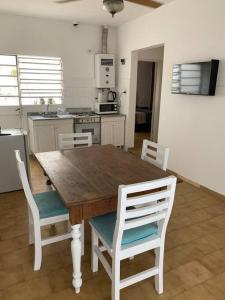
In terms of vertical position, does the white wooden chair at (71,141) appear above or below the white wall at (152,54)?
below

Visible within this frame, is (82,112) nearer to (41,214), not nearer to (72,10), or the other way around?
(72,10)

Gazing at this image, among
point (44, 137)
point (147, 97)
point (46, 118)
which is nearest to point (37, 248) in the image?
point (44, 137)

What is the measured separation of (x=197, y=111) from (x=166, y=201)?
2.17 metres

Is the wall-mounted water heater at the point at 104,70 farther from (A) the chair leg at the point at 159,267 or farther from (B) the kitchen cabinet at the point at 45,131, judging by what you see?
(A) the chair leg at the point at 159,267

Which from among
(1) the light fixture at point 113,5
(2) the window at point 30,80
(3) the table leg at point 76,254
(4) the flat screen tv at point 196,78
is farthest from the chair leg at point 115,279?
(2) the window at point 30,80

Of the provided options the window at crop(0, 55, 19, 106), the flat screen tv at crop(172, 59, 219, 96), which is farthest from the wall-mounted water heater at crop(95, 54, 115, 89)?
the flat screen tv at crop(172, 59, 219, 96)

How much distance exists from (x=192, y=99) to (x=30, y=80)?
3123 mm

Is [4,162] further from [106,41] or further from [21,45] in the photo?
[106,41]

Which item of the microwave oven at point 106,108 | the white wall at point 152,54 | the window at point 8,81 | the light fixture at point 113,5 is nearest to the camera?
the light fixture at point 113,5

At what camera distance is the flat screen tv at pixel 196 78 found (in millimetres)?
2844

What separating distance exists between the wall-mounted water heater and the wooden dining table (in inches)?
111

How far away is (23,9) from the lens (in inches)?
152

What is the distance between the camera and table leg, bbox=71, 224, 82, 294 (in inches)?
59.0

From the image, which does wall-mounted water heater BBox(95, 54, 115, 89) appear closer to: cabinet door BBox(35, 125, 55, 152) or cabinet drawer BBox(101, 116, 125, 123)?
cabinet drawer BBox(101, 116, 125, 123)
